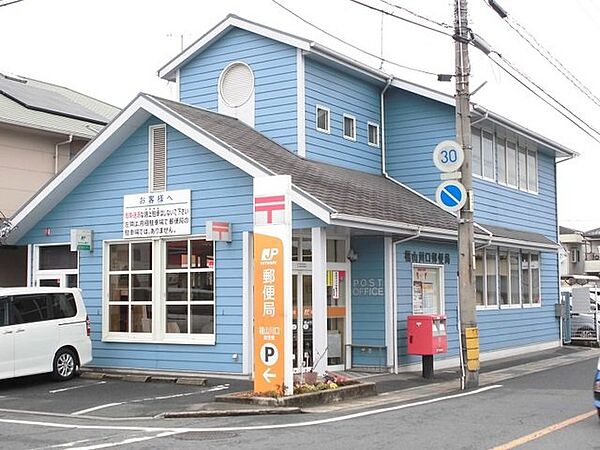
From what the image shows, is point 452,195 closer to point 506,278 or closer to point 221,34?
point 221,34

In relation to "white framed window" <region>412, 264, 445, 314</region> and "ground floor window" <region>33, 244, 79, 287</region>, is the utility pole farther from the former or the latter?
"ground floor window" <region>33, 244, 79, 287</region>

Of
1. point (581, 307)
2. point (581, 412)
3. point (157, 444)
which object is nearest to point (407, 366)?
point (581, 412)

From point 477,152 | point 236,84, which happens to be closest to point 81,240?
point 236,84

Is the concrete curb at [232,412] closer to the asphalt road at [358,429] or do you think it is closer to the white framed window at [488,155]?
the asphalt road at [358,429]

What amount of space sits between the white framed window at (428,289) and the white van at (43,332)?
23.6 ft

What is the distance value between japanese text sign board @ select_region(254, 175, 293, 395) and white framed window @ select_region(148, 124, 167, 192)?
483 centimetres

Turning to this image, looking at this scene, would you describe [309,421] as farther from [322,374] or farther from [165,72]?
[165,72]

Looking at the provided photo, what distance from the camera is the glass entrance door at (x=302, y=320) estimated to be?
53.6ft

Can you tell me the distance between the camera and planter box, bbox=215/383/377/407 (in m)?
12.3

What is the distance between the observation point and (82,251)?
61.0ft

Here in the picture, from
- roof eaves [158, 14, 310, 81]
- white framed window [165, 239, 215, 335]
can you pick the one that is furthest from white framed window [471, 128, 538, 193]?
white framed window [165, 239, 215, 335]

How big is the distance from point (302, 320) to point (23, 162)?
10373 mm

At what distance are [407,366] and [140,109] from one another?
7.92 meters

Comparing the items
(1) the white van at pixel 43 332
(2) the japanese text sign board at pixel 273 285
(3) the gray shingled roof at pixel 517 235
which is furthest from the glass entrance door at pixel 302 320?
(3) the gray shingled roof at pixel 517 235
